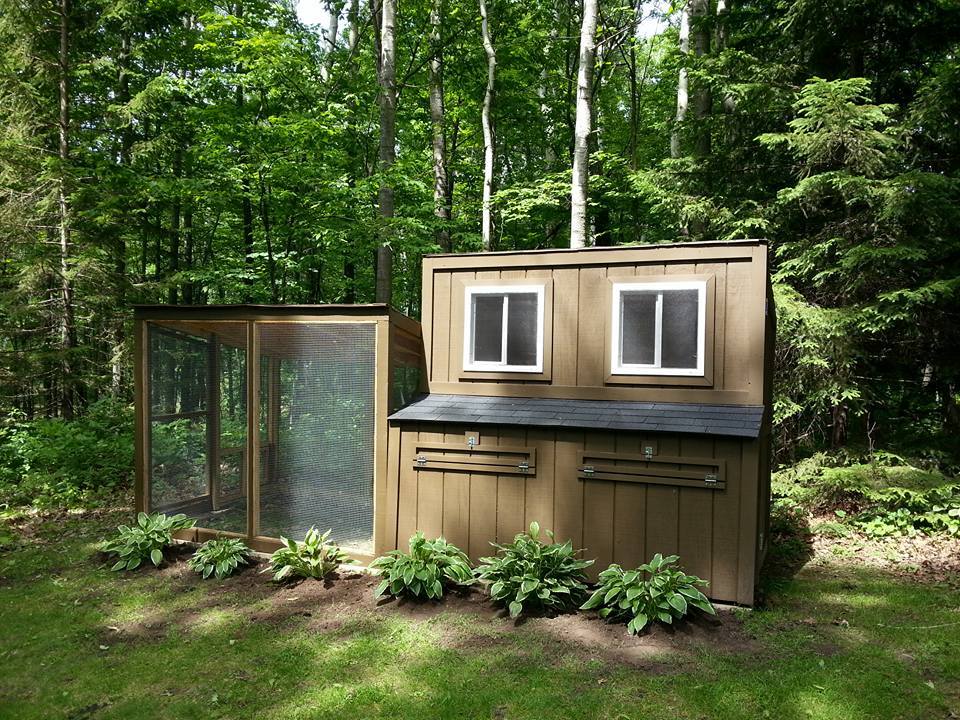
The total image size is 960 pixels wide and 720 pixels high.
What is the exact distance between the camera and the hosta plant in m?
4.05

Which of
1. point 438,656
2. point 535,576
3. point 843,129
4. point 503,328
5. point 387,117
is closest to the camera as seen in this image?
point 438,656

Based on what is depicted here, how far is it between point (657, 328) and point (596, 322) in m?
0.51

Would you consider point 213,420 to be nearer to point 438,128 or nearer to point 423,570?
point 423,570

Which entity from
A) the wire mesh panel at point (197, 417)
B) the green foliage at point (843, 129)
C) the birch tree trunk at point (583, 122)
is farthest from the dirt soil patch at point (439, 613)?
the green foliage at point (843, 129)

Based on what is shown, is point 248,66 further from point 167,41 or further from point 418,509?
point 418,509

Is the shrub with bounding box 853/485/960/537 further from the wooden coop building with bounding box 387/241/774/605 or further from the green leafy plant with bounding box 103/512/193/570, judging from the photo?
the green leafy plant with bounding box 103/512/193/570

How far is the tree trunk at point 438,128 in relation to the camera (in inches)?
461

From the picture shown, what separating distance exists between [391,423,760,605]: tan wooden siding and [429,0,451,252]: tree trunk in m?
7.33

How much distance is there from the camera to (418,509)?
17.2ft

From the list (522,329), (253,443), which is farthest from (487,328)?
(253,443)

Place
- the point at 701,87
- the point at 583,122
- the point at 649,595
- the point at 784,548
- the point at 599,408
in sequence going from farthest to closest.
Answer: the point at 701,87, the point at 583,122, the point at 784,548, the point at 599,408, the point at 649,595

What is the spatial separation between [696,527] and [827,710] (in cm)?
147

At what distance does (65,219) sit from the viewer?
348 inches

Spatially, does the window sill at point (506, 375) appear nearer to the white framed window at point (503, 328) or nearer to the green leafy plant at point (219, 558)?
the white framed window at point (503, 328)
